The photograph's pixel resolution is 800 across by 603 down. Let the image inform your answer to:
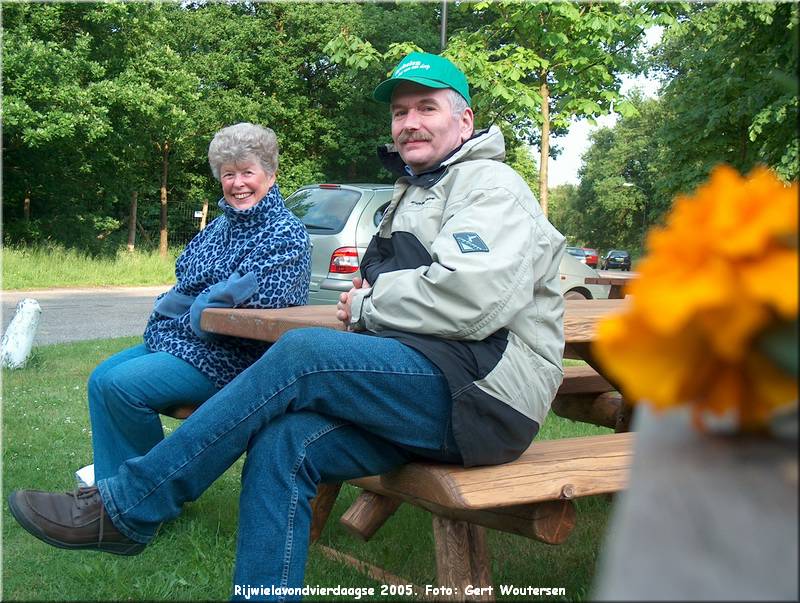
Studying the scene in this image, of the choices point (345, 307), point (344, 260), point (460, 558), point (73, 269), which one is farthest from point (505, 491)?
point (73, 269)

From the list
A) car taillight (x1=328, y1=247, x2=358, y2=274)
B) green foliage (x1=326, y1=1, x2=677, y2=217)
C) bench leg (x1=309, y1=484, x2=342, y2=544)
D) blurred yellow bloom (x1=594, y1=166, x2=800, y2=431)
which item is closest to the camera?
blurred yellow bloom (x1=594, y1=166, x2=800, y2=431)

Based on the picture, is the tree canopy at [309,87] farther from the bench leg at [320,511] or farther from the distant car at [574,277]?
the bench leg at [320,511]

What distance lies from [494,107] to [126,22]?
45.1 feet

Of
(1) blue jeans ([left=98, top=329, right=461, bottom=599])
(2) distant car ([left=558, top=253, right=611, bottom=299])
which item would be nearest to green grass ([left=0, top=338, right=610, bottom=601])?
(1) blue jeans ([left=98, top=329, right=461, bottom=599])

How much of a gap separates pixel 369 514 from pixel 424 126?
4.49 feet

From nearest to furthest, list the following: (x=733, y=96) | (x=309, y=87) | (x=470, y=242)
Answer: (x=470, y=242)
(x=733, y=96)
(x=309, y=87)

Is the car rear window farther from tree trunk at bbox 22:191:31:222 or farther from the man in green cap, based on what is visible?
tree trunk at bbox 22:191:31:222

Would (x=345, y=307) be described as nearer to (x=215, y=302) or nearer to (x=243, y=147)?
(x=215, y=302)

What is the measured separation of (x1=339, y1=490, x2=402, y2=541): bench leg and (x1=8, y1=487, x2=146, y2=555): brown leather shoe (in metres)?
0.88

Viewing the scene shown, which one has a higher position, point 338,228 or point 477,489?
point 477,489

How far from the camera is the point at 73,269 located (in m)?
19.1

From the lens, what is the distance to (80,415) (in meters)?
5.69

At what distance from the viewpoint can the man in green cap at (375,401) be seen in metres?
2.35

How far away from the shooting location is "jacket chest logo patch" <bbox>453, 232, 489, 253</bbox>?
2.44m
